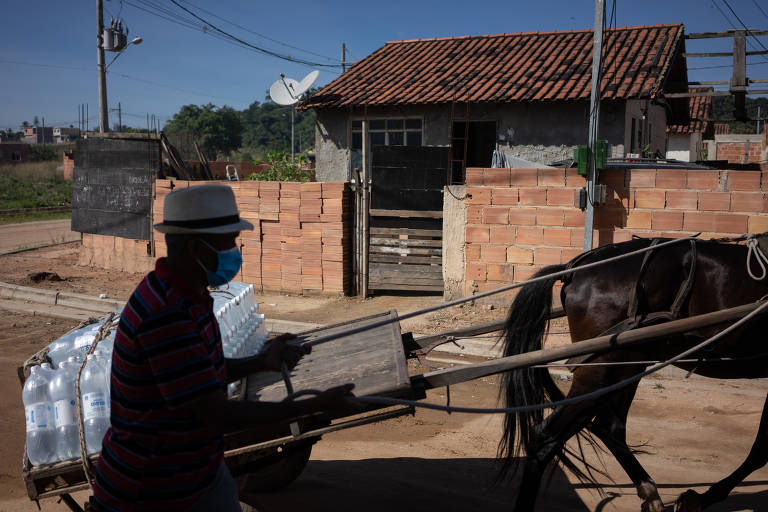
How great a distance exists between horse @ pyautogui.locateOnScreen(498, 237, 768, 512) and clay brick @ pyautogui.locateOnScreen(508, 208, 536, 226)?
13.9 ft

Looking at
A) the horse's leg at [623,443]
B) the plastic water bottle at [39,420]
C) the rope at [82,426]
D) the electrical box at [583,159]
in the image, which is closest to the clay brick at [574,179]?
the electrical box at [583,159]

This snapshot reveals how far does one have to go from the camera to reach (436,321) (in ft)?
28.1

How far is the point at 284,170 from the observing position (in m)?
14.8

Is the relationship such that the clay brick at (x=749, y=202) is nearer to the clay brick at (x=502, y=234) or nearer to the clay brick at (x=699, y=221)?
the clay brick at (x=699, y=221)

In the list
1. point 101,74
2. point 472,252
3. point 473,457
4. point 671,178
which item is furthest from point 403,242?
point 101,74

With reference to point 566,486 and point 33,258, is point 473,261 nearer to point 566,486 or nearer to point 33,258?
point 566,486

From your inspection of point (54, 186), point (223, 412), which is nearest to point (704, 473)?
point (223, 412)

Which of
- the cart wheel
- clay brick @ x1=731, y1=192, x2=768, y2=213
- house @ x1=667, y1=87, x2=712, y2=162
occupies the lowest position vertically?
the cart wheel

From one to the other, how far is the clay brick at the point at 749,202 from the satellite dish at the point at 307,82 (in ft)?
38.1

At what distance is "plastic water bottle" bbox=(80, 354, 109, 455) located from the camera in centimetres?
303

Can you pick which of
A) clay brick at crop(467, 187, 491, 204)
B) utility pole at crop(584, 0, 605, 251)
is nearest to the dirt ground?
utility pole at crop(584, 0, 605, 251)

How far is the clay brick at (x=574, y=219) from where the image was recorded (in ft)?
25.9

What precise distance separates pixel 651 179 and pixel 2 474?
7.22m

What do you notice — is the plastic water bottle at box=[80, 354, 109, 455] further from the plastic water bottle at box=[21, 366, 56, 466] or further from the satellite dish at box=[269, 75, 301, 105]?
the satellite dish at box=[269, 75, 301, 105]
